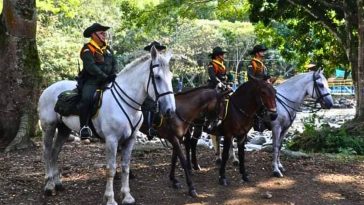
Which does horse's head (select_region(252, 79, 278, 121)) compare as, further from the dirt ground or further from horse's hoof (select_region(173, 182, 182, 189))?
horse's hoof (select_region(173, 182, 182, 189))

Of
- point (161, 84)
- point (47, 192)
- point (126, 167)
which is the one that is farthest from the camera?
point (47, 192)

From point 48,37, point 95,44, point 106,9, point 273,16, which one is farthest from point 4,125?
point 106,9

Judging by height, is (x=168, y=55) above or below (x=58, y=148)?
above

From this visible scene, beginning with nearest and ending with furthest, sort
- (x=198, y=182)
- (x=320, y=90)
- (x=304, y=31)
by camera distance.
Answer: (x=198, y=182)
(x=320, y=90)
(x=304, y=31)

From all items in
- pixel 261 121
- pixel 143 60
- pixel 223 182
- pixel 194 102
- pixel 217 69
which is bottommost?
pixel 223 182

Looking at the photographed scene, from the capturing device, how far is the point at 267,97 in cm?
797

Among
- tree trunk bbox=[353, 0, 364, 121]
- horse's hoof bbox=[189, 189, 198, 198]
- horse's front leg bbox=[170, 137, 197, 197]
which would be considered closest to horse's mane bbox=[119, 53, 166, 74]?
horse's front leg bbox=[170, 137, 197, 197]

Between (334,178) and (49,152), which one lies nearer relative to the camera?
(49,152)

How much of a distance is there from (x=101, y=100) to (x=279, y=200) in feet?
10.7

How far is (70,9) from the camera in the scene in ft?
69.0

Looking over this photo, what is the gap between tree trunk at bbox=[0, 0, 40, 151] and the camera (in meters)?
11.5

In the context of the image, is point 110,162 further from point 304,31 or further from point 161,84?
point 304,31

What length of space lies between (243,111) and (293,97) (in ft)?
5.51

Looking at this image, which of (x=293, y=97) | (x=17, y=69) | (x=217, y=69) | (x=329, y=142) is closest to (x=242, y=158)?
(x=293, y=97)
